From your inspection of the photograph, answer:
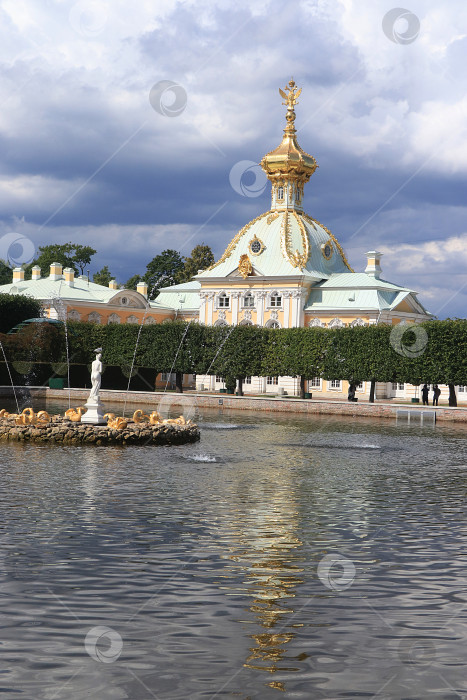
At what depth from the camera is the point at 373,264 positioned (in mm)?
88625

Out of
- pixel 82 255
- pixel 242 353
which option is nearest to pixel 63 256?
pixel 82 255

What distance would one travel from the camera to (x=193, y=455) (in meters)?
26.3

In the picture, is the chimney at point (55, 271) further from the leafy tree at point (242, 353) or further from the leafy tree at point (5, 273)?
the leafy tree at point (242, 353)

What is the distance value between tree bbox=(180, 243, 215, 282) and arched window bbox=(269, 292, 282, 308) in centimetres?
3249

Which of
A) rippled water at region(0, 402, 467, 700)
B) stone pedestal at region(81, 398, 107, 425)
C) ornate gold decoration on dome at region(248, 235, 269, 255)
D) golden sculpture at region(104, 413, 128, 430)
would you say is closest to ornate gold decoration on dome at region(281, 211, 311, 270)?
ornate gold decoration on dome at region(248, 235, 269, 255)

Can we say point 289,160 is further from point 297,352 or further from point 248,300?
point 297,352

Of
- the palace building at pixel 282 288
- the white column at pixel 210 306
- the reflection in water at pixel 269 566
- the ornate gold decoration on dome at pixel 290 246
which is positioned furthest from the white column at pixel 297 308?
the reflection in water at pixel 269 566

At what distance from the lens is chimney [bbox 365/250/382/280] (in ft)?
290

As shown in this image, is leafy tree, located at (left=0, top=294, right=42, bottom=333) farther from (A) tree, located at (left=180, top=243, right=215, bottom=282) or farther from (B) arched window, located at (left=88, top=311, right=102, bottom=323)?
(A) tree, located at (left=180, top=243, right=215, bottom=282)

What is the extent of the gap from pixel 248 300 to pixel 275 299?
284 centimetres

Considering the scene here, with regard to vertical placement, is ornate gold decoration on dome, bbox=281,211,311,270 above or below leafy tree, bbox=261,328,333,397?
above

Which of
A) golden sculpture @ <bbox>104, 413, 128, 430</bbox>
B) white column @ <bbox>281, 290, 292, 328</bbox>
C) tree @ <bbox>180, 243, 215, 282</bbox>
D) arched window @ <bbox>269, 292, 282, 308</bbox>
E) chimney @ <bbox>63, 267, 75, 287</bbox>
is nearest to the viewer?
golden sculpture @ <bbox>104, 413, 128, 430</bbox>

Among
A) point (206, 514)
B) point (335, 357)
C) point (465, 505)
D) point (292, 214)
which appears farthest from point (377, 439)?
point (292, 214)

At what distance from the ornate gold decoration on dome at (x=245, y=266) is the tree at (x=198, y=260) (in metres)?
31.1
